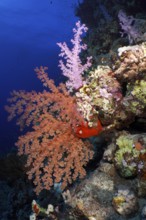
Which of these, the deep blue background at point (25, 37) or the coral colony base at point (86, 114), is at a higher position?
the deep blue background at point (25, 37)

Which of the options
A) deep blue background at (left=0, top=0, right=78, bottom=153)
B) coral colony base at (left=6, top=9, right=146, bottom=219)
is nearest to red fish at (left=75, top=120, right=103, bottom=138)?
coral colony base at (left=6, top=9, right=146, bottom=219)

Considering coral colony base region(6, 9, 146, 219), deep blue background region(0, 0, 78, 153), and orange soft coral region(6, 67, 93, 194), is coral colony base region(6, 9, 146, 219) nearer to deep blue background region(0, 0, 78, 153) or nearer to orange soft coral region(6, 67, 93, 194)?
orange soft coral region(6, 67, 93, 194)

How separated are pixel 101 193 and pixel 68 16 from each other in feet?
258

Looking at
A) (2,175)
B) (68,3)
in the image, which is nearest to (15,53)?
(68,3)

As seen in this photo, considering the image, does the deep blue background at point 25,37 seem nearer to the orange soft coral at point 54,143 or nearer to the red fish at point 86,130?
the orange soft coral at point 54,143

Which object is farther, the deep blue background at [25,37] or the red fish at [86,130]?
the deep blue background at [25,37]

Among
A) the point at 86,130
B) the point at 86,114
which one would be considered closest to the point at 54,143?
the point at 86,130

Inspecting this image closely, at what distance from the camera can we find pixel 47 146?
3.87 meters

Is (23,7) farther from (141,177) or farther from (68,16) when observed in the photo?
(141,177)

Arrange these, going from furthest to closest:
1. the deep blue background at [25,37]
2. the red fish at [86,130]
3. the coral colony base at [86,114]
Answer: the deep blue background at [25,37] < the red fish at [86,130] < the coral colony base at [86,114]

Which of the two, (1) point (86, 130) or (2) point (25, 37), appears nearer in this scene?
(1) point (86, 130)

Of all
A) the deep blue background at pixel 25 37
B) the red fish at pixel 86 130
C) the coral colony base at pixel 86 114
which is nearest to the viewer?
the coral colony base at pixel 86 114

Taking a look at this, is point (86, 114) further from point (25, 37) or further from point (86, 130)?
point (25, 37)

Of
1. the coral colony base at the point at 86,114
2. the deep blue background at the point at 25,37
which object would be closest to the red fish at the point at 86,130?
the coral colony base at the point at 86,114
